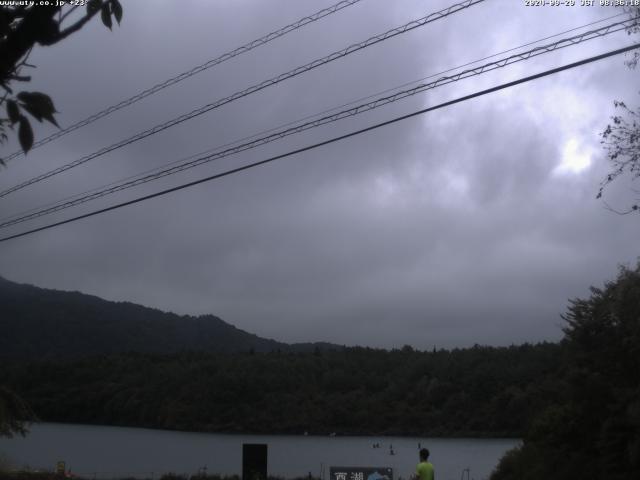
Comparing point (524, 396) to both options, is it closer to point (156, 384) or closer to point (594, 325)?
point (594, 325)

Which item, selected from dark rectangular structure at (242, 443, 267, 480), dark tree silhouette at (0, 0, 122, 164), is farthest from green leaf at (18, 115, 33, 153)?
dark rectangular structure at (242, 443, 267, 480)

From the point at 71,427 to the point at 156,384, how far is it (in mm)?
12120

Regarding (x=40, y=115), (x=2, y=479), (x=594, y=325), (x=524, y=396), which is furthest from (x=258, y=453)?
(x=524, y=396)

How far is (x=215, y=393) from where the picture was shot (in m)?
82.4

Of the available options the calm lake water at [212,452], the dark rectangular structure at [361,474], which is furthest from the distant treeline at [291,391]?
the dark rectangular structure at [361,474]

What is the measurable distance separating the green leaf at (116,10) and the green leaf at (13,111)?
2.90 ft

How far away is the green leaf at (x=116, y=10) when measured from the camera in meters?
4.13

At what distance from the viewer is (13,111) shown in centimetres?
354

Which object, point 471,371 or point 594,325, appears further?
point 471,371

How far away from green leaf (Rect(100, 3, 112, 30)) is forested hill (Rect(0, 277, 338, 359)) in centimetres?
8078

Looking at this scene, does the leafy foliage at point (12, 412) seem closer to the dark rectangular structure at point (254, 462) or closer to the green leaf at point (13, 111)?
the dark rectangular structure at point (254, 462)

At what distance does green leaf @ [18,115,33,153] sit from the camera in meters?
3.49

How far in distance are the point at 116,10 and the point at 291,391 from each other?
257 feet

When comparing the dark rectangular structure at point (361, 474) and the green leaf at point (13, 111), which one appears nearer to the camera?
the green leaf at point (13, 111)
